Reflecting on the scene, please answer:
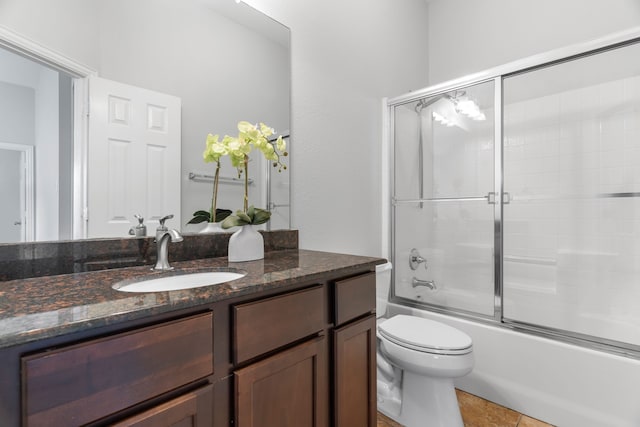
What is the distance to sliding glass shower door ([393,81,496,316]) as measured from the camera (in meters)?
2.25

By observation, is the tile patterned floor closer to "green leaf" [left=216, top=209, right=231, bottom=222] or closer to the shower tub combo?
the shower tub combo

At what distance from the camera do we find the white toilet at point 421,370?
140 centimetres

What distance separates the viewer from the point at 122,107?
1071 millimetres

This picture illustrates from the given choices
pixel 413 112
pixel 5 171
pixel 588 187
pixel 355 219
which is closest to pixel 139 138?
pixel 5 171

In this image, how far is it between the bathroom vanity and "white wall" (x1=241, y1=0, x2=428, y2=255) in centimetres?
68

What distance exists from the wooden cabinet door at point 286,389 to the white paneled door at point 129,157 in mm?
647

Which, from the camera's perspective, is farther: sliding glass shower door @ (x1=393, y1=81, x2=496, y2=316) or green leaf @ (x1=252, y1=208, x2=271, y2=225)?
sliding glass shower door @ (x1=393, y1=81, x2=496, y2=316)

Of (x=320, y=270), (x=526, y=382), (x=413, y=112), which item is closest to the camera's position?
(x=320, y=270)

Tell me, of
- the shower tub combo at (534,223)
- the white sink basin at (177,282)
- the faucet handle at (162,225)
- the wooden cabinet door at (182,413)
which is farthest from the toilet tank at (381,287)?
the wooden cabinet door at (182,413)

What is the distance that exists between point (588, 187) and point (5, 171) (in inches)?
109

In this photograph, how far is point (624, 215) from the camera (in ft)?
6.41

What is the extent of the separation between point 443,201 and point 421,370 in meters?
1.22

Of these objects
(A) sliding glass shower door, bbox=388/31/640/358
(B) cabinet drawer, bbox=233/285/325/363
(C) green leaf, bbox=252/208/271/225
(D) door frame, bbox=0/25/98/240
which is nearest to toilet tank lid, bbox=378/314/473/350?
(A) sliding glass shower door, bbox=388/31/640/358

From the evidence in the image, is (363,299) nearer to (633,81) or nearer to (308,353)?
(308,353)
